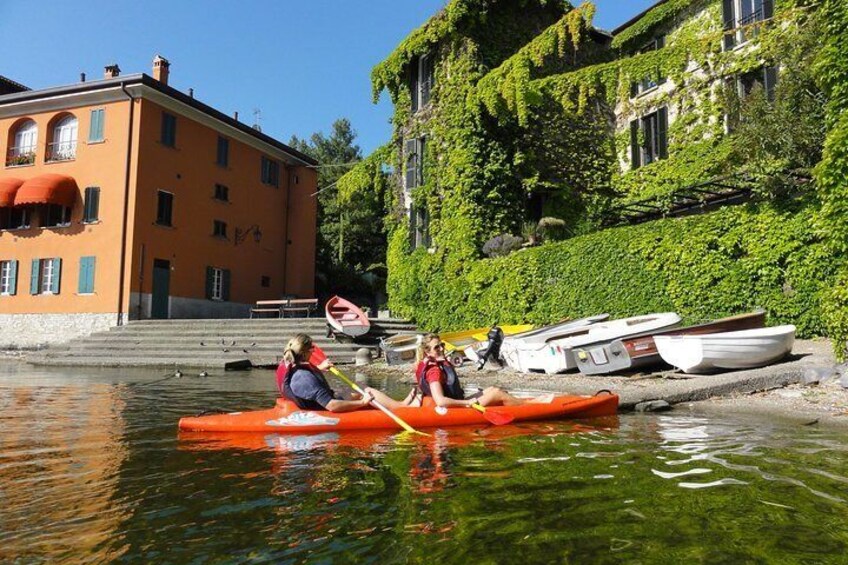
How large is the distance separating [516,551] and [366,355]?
14.9 meters

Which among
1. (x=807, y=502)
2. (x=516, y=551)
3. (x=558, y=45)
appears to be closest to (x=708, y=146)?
(x=558, y=45)

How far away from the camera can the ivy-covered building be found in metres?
12.5

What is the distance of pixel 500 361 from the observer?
49.0ft

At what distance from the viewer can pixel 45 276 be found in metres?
26.1

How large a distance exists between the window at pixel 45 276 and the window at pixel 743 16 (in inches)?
1044

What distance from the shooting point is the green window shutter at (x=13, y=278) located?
1036 inches

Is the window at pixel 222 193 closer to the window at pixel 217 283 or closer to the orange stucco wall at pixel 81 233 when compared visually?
the window at pixel 217 283

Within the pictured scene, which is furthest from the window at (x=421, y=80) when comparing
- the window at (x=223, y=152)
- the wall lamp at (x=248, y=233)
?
the wall lamp at (x=248, y=233)

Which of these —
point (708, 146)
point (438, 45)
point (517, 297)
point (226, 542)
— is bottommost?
point (226, 542)

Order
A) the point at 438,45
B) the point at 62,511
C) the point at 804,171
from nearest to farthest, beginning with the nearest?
the point at 62,511, the point at 804,171, the point at 438,45

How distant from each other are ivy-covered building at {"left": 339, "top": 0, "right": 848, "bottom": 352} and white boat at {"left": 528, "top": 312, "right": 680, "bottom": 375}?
1.24 metres

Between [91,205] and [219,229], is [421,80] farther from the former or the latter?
[91,205]

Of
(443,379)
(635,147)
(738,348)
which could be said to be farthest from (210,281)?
(738,348)

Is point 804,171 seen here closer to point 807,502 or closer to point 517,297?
point 517,297
